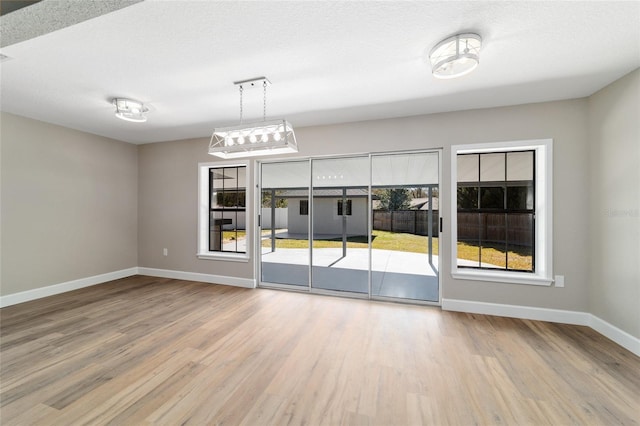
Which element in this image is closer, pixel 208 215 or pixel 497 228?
pixel 497 228

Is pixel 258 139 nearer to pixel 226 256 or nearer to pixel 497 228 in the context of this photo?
pixel 226 256

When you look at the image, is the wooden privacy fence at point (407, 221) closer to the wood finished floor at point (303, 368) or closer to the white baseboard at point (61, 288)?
the wood finished floor at point (303, 368)

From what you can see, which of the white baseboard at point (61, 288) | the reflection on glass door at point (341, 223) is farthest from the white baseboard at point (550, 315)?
the white baseboard at point (61, 288)

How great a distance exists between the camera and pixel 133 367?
6.63 feet

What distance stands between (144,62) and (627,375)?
4.73 meters

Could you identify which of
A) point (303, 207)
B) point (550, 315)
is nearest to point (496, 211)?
point (550, 315)

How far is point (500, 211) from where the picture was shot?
3.22 m

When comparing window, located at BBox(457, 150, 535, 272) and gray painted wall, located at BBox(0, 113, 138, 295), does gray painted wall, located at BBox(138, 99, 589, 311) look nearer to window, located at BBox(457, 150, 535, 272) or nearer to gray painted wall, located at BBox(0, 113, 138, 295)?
window, located at BBox(457, 150, 535, 272)

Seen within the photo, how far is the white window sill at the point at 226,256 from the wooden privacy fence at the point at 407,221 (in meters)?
2.40

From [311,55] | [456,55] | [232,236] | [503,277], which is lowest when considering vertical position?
[503,277]

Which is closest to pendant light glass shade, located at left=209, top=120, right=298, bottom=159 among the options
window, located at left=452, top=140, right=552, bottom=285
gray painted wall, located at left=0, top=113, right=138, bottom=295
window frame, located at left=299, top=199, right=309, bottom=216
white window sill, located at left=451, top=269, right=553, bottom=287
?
window, located at left=452, top=140, right=552, bottom=285

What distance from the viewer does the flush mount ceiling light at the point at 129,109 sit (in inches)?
114

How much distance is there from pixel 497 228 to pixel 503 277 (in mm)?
627

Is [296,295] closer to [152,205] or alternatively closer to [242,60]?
[242,60]
